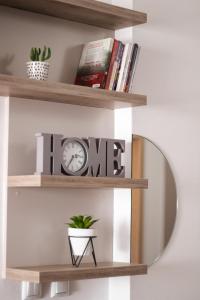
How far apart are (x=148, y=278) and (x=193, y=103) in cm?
79

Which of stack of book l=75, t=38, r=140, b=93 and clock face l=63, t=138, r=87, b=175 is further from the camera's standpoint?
stack of book l=75, t=38, r=140, b=93

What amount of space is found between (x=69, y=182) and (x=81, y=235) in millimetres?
217

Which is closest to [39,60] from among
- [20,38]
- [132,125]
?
[20,38]

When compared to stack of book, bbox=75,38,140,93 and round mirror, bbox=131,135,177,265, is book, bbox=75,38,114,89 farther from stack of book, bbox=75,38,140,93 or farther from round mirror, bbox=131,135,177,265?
round mirror, bbox=131,135,177,265

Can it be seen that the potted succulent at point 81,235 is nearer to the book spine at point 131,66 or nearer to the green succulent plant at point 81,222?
the green succulent plant at point 81,222

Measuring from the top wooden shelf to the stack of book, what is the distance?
96 millimetres

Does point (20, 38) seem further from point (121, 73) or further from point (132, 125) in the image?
point (132, 125)

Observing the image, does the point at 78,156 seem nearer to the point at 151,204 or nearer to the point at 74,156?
the point at 74,156

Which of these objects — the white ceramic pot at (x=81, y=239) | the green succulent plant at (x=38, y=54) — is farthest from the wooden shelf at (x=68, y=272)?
the green succulent plant at (x=38, y=54)

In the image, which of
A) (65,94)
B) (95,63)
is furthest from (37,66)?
(95,63)

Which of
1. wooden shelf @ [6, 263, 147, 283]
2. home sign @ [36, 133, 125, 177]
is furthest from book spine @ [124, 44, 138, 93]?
wooden shelf @ [6, 263, 147, 283]

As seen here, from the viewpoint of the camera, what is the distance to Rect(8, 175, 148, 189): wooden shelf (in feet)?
7.41

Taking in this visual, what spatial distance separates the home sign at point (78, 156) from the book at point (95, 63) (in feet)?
0.76

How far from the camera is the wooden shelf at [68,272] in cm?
226
